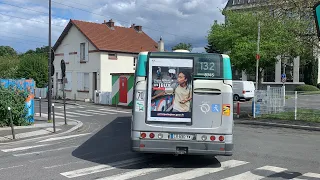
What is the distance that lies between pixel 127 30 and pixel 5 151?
32.8m

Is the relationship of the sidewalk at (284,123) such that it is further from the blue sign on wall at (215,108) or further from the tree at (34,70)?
the tree at (34,70)

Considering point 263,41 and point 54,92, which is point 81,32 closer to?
point 54,92

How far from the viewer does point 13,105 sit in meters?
14.7

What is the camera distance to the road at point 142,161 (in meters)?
7.23

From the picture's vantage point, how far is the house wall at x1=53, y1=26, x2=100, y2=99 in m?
35.5

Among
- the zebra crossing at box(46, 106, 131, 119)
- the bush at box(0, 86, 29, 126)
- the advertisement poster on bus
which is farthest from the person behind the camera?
the zebra crossing at box(46, 106, 131, 119)

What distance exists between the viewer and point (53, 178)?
22.6ft

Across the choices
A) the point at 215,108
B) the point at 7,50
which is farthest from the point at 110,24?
the point at 7,50

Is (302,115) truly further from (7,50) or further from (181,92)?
(7,50)

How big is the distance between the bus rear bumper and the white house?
27.1m

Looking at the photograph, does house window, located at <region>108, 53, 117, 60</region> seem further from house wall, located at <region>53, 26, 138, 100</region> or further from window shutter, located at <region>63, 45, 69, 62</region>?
window shutter, located at <region>63, 45, 69, 62</region>

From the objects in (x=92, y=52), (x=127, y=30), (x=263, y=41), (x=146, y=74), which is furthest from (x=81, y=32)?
(x=146, y=74)

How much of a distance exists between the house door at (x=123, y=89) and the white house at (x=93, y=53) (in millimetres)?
5673

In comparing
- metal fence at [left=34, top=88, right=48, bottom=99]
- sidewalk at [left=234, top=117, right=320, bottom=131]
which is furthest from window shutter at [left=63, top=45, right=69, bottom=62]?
sidewalk at [left=234, top=117, right=320, bottom=131]
